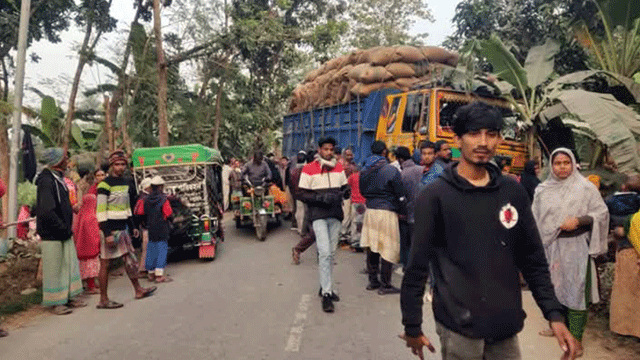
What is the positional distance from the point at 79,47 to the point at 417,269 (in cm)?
1734

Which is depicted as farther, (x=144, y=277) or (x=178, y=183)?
(x=178, y=183)

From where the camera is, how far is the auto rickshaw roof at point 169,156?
31.1ft

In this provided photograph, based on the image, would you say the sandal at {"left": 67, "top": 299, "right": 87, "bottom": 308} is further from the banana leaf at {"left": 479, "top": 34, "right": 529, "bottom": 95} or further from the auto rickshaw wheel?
the banana leaf at {"left": 479, "top": 34, "right": 529, "bottom": 95}

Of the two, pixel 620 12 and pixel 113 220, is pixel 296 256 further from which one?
pixel 620 12

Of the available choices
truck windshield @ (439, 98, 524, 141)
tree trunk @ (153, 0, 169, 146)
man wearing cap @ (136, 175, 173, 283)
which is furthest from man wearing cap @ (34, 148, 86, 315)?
tree trunk @ (153, 0, 169, 146)

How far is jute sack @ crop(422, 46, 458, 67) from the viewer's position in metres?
12.6

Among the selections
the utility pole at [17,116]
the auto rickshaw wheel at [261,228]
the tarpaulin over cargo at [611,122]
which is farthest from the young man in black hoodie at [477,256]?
the auto rickshaw wheel at [261,228]

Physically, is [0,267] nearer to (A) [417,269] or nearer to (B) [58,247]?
(B) [58,247]

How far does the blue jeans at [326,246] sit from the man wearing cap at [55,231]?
9.89 ft

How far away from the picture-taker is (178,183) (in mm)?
9805

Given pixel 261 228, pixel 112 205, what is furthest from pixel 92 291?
pixel 261 228

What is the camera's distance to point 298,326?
5.59 metres

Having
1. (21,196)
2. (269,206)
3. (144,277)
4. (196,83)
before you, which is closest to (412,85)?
(269,206)

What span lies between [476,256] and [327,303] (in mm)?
4019
